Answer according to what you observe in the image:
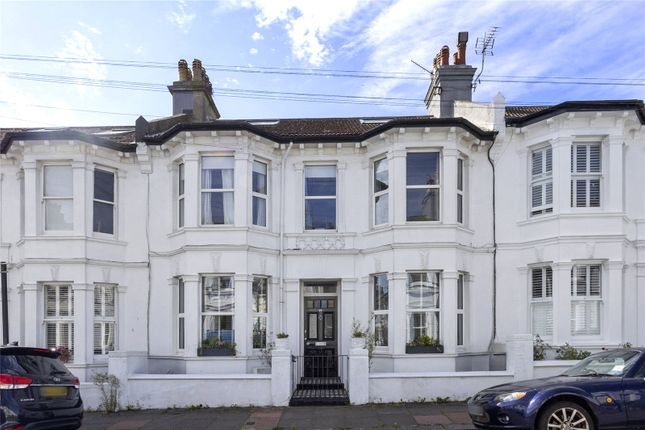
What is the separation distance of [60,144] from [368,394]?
936 centimetres

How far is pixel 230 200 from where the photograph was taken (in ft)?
45.2

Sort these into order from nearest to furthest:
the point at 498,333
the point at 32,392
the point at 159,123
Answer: the point at 32,392 < the point at 498,333 < the point at 159,123

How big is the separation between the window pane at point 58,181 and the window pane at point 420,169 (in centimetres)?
846

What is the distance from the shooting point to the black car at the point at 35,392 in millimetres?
7039

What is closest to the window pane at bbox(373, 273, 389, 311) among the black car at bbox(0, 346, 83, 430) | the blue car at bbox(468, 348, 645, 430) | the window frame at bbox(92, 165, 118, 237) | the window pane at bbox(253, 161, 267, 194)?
the window pane at bbox(253, 161, 267, 194)

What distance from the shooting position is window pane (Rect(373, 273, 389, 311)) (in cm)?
1388

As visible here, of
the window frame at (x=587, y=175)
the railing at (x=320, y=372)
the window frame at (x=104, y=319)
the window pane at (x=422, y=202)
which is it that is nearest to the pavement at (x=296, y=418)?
the railing at (x=320, y=372)

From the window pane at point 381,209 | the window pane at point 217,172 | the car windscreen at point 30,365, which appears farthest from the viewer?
the window pane at point 381,209

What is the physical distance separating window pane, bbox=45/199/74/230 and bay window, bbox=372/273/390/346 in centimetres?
781

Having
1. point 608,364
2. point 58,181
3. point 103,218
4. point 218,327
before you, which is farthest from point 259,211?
point 608,364

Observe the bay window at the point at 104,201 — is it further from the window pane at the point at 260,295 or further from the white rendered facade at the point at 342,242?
the window pane at the point at 260,295

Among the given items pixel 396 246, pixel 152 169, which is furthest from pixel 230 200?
pixel 396 246

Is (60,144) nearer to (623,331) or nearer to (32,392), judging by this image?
(32,392)

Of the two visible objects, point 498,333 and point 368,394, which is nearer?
point 368,394
